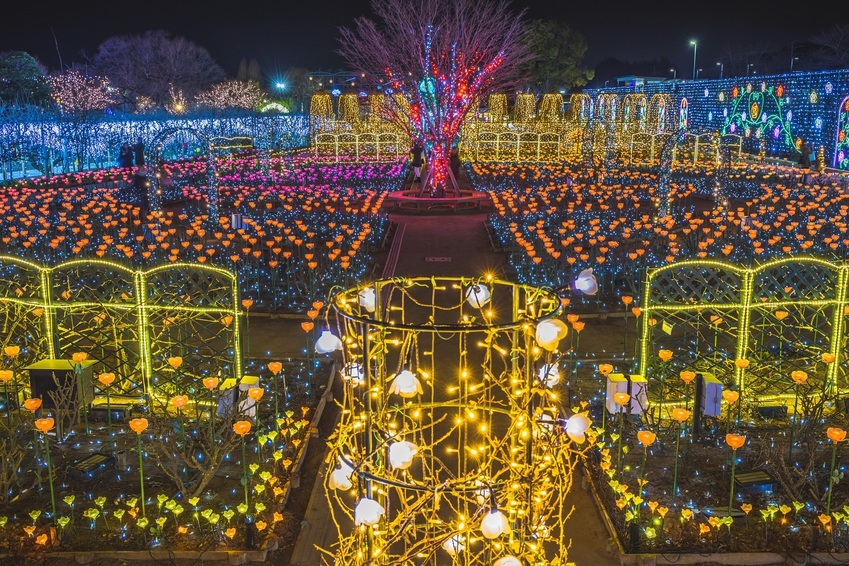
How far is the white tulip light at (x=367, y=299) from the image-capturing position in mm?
5154

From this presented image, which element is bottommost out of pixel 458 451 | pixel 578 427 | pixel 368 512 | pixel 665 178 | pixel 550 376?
pixel 458 451

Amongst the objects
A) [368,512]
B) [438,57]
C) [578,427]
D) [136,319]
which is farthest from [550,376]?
[438,57]

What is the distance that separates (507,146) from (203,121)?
19108 mm

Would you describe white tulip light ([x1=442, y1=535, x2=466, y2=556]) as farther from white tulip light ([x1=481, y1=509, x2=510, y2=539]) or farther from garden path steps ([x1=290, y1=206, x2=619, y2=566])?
garden path steps ([x1=290, y1=206, x2=619, y2=566])

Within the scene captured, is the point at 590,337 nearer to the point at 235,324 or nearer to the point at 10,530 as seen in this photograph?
the point at 235,324

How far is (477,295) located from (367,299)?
724 mm

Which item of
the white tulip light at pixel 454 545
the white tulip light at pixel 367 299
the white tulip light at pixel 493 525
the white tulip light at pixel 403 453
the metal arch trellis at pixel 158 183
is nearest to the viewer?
the white tulip light at pixel 493 525

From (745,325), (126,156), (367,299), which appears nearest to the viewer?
(367,299)

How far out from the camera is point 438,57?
2791cm

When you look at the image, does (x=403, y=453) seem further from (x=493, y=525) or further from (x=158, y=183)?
(x=158, y=183)

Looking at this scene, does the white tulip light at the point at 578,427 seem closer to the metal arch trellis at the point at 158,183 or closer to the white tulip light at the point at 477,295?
the white tulip light at the point at 477,295

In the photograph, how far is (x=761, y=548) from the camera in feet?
21.0

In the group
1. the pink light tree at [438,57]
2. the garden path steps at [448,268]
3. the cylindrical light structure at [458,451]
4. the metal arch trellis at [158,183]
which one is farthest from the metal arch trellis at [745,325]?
the pink light tree at [438,57]

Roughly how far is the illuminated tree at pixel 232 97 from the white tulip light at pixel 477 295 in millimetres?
67595
